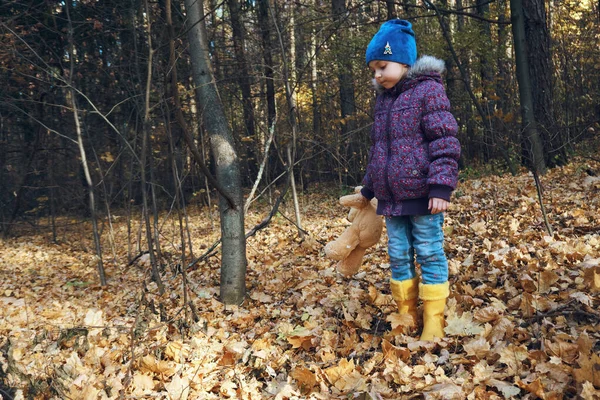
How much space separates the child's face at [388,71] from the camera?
2510 millimetres

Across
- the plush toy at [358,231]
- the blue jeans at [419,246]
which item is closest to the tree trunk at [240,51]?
the plush toy at [358,231]

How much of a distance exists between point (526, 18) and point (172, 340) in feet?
26.2

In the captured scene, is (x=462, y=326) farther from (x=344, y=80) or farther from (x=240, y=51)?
(x=240, y=51)

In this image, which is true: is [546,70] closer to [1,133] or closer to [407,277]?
[407,277]

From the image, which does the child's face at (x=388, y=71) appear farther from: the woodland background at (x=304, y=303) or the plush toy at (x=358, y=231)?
the woodland background at (x=304, y=303)

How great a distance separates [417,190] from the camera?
7.90 feet

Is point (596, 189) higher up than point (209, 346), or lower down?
higher up

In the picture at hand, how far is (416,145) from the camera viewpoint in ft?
7.93

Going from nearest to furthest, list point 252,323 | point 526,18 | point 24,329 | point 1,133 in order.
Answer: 1. point 252,323
2. point 24,329
3. point 526,18
4. point 1,133

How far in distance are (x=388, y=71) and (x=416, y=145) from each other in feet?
1.57

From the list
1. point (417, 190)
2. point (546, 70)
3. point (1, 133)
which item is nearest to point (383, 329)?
point (417, 190)

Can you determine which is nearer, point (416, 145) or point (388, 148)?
point (416, 145)

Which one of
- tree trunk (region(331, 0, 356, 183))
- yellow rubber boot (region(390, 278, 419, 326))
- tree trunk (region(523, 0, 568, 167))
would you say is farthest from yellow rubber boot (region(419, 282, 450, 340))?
tree trunk (region(331, 0, 356, 183))

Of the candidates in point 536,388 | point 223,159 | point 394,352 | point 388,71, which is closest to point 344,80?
point 223,159
